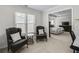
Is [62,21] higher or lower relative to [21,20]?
higher

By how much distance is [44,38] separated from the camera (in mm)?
4578

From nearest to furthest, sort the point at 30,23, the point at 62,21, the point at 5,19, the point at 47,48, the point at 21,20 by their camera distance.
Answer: the point at 47,48
the point at 5,19
the point at 21,20
the point at 30,23
the point at 62,21

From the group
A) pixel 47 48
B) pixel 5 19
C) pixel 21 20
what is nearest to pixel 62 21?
pixel 21 20

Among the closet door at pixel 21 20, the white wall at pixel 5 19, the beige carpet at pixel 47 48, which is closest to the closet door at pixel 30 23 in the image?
the closet door at pixel 21 20

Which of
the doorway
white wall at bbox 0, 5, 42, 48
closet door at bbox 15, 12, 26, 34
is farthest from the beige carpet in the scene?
the doorway

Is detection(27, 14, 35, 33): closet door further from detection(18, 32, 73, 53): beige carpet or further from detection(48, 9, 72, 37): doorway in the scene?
detection(48, 9, 72, 37): doorway

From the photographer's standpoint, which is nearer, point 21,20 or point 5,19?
point 5,19

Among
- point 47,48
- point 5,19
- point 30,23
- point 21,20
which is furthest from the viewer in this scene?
point 30,23

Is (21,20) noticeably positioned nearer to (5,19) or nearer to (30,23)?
(30,23)

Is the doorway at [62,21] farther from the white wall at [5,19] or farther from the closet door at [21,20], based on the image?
the white wall at [5,19]

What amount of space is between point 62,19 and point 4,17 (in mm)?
7893
